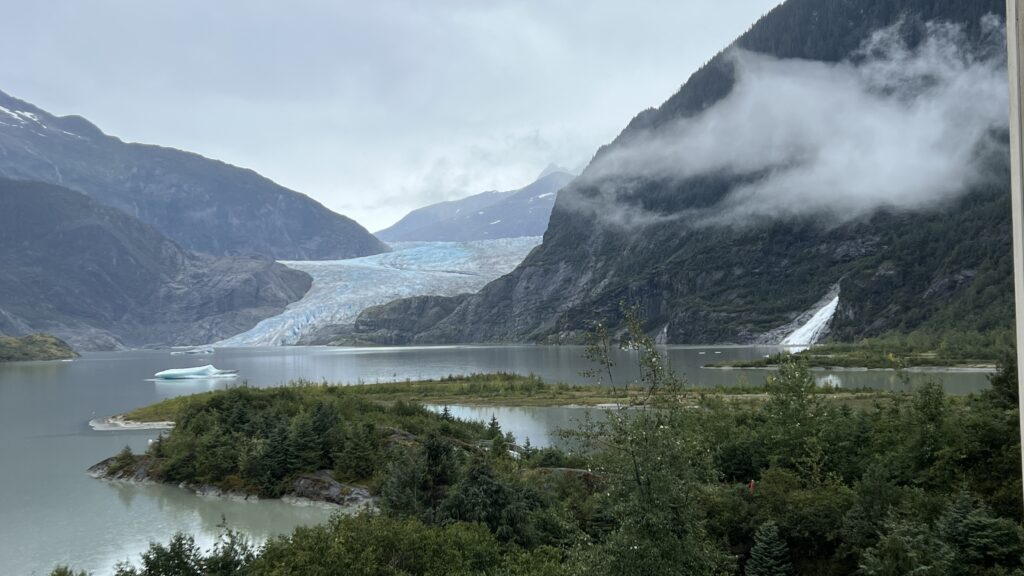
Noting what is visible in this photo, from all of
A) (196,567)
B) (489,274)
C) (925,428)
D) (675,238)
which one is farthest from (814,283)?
(196,567)

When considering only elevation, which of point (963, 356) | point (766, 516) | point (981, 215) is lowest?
point (963, 356)

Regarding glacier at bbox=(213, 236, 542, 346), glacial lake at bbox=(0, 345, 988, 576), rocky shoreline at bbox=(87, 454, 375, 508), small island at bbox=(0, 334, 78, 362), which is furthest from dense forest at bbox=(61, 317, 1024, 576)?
glacier at bbox=(213, 236, 542, 346)

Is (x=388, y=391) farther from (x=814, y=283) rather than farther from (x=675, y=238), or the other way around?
(x=675, y=238)

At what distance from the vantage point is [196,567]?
419 inches

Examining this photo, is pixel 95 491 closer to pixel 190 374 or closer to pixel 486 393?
pixel 486 393

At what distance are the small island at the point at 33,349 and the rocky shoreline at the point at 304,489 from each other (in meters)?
108

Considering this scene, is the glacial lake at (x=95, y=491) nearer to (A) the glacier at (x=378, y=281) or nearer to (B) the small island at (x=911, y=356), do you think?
(B) the small island at (x=911, y=356)

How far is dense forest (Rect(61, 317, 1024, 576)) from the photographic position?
779 centimetres

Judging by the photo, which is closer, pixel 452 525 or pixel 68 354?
pixel 452 525

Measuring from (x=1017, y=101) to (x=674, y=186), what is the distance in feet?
668

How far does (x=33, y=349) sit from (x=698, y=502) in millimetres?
140710

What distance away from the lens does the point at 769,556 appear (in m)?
10.5

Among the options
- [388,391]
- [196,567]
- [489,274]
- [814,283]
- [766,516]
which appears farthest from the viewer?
[489,274]

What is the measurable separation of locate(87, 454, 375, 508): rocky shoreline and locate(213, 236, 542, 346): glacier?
4552 inches
